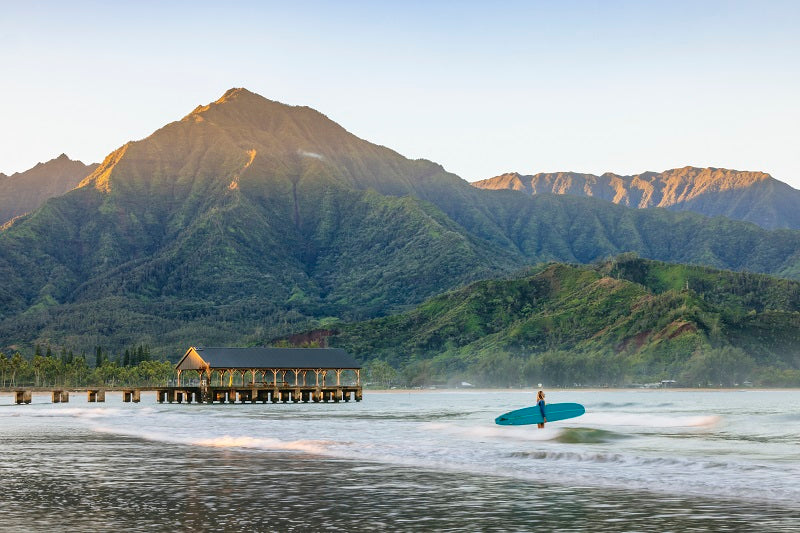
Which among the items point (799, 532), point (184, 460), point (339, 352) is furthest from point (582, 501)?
point (339, 352)

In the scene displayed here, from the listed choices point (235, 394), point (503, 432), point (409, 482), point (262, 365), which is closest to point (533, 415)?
point (503, 432)

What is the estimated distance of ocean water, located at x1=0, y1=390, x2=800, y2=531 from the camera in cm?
2712

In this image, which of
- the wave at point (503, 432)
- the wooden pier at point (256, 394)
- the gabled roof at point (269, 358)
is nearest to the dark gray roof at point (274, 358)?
the gabled roof at point (269, 358)

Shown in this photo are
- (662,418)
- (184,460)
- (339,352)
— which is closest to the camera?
(184,460)

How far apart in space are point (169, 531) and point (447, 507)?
905 centimetres

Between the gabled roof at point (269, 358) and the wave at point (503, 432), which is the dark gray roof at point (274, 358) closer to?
the gabled roof at point (269, 358)

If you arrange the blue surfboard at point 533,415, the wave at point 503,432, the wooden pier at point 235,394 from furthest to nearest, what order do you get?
the wooden pier at point 235,394
the blue surfboard at point 533,415
the wave at point 503,432

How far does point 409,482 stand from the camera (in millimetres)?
36875

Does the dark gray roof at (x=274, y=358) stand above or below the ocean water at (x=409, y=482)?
above

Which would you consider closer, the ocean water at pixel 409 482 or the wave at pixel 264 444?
the ocean water at pixel 409 482

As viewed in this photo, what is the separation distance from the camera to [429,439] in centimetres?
6056

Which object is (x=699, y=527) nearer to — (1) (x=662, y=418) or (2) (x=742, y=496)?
(2) (x=742, y=496)

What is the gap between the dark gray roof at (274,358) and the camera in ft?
525

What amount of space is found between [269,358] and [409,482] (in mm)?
127945
